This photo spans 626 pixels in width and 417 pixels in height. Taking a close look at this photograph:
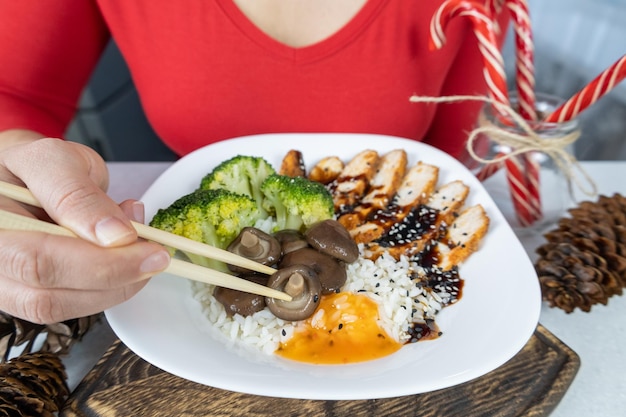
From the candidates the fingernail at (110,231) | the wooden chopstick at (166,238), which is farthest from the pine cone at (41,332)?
the fingernail at (110,231)

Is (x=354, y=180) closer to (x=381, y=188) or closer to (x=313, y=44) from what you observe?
(x=381, y=188)

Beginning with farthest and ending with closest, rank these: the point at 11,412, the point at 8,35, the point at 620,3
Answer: the point at 620,3, the point at 8,35, the point at 11,412

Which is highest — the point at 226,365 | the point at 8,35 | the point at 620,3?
the point at 620,3

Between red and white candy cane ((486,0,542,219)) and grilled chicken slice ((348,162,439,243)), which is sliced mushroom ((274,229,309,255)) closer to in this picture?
grilled chicken slice ((348,162,439,243))

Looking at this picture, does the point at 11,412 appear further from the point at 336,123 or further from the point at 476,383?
the point at 336,123

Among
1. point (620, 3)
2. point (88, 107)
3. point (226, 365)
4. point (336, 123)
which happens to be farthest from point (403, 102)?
point (88, 107)

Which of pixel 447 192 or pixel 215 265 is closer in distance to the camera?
pixel 215 265

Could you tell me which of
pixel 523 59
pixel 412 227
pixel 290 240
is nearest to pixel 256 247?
pixel 290 240
